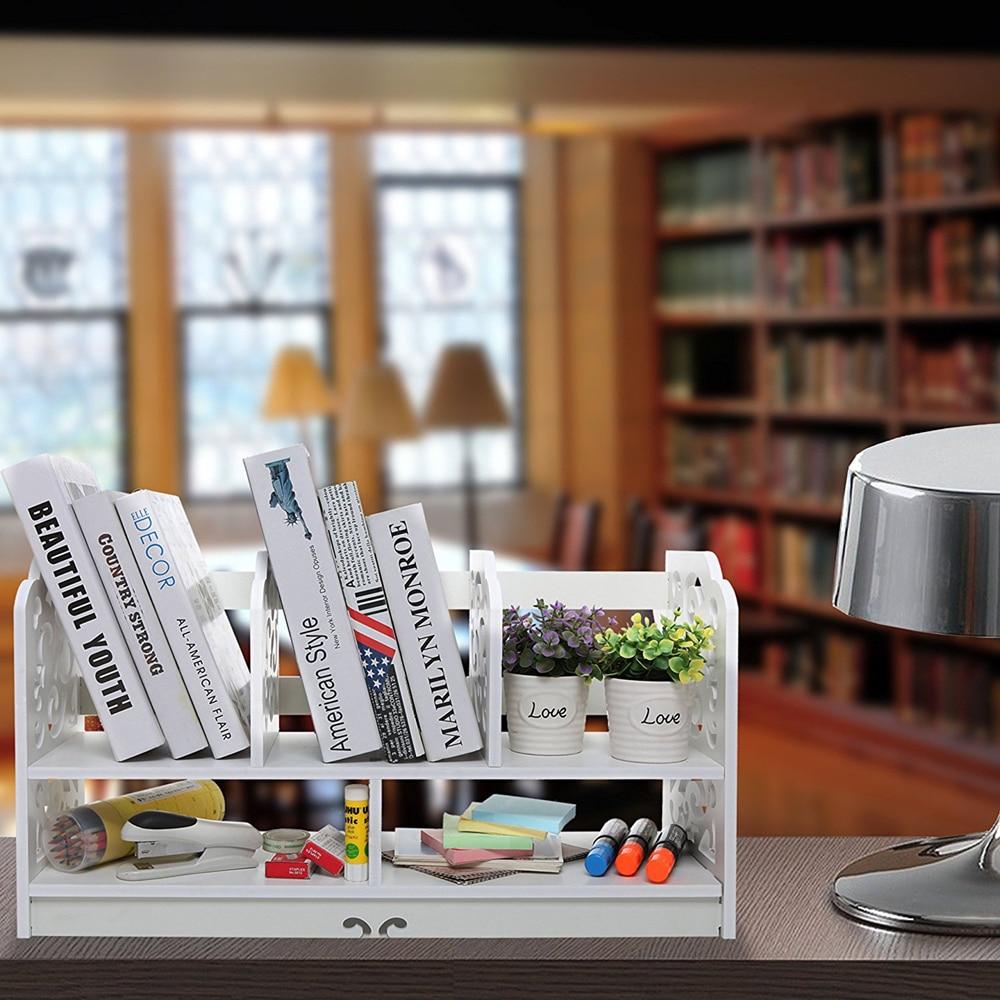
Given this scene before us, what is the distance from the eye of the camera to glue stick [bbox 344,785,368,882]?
133cm

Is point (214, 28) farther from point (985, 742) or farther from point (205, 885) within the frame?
point (985, 742)

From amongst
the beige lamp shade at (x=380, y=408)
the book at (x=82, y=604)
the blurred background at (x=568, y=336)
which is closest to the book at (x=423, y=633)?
the book at (x=82, y=604)

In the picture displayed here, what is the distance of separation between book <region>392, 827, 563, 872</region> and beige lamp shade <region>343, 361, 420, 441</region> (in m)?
4.24

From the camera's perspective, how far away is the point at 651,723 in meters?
1.35

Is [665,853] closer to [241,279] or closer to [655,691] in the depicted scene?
[655,691]

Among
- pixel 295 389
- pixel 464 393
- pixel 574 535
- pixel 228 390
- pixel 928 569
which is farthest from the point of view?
pixel 228 390

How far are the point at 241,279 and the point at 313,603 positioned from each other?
5896mm

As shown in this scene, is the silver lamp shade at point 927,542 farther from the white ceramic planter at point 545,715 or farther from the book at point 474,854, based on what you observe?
the book at point 474,854

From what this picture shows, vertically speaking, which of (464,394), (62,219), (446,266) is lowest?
(464,394)

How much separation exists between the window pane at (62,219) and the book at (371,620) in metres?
5.85

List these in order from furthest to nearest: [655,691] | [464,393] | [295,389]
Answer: [295,389] → [464,393] → [655,691]

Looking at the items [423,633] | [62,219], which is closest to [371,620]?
[423,633]

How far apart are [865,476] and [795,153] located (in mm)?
5236

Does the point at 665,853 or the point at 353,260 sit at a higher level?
the point at 353,260
